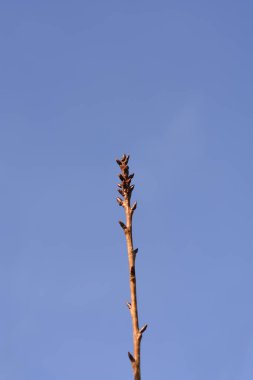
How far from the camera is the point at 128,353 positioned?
7082mm

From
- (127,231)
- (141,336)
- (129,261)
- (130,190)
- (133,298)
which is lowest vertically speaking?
(141,336)

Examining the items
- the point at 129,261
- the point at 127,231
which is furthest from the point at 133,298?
the point at 127,231

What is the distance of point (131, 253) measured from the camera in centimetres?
815

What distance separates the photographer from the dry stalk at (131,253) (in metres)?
7.17

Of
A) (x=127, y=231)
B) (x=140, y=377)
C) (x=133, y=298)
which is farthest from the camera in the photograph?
(x=127, y=231)

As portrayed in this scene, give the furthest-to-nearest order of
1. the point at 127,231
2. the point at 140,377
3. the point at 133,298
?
1. the point at 127,231
2. the point at 133,298
3. the point at 140,377

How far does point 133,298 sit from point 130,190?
1845 millimetres

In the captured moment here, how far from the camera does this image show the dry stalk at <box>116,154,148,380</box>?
7.17 m

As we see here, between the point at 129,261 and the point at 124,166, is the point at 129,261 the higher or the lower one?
the lower one

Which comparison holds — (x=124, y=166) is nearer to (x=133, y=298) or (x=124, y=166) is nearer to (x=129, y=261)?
(x=129, y=261)

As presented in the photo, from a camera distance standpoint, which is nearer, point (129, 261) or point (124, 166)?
point (129, 261)

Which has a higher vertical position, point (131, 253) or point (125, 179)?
point (125, 179)

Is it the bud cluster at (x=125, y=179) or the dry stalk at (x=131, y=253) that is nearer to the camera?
the dry stalk at (x=131, y=253)

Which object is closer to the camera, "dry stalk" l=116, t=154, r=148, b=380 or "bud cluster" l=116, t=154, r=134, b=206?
"dry stalk" l=116, t=154, r=148, b=380
